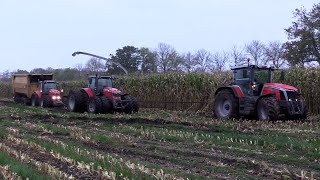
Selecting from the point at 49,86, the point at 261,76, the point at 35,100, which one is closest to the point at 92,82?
the point at 49,86

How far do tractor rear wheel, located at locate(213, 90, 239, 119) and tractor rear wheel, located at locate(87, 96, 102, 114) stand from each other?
590cm

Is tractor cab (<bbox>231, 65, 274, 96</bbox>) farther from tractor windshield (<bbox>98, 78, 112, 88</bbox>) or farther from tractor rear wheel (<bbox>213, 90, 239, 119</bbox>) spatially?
tractor windshield (<bbox>98, 78, 112, 88</bbox>)

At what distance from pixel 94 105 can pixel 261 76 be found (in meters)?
8.58

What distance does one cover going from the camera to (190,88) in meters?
26.5

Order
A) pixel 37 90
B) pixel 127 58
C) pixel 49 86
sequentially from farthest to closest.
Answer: pixel 127 58, pixel 37 90, pixel 49 86

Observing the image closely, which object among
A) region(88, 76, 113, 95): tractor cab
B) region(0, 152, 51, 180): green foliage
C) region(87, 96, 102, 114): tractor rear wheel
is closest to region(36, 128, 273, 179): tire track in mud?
region(0, 152, 51, 180): green foliage

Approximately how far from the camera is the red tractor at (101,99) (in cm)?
2205

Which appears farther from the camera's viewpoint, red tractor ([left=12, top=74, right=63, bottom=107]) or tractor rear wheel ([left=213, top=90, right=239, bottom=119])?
red tractor ([left=12, top=74, right=63, bottom=107])

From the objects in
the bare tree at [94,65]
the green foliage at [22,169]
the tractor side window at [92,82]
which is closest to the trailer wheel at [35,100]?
the tractor side window at [92,82]

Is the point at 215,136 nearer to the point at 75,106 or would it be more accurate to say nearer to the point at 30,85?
the point at 75,106

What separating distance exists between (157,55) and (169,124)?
64720 mm

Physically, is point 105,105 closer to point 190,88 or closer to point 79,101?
point 79,101

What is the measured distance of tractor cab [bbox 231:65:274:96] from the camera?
17859 mm

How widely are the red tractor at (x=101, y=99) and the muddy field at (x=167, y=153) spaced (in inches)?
263
